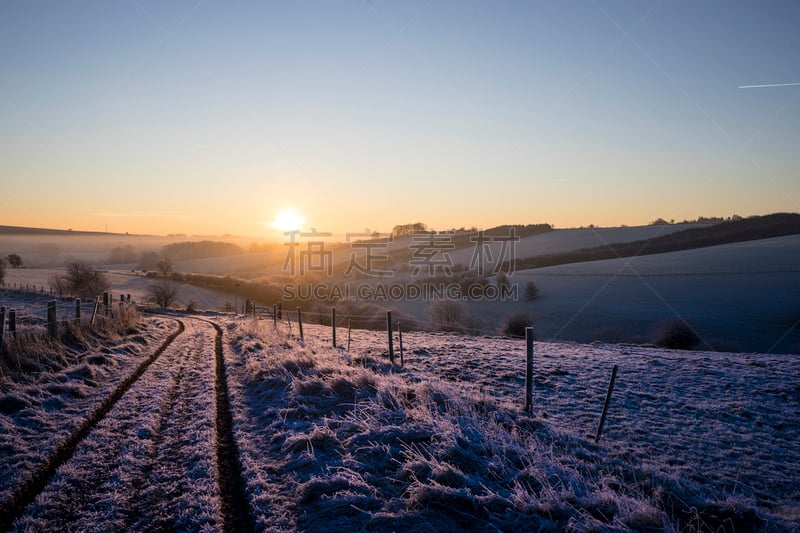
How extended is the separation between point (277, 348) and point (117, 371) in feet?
16.3

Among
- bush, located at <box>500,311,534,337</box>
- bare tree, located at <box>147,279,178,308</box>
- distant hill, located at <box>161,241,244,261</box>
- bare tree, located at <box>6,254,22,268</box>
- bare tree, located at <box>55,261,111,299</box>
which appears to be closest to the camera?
bush, located at <box>500,311,534,337</box>

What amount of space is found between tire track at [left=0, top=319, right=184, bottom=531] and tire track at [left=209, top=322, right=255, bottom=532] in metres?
2.10

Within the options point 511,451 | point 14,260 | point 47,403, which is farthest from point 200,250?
point 511,451

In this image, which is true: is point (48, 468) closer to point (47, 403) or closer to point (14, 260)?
point (47, 403)

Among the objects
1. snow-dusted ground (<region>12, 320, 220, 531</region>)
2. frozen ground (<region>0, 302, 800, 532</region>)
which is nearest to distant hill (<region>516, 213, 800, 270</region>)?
frozen ground (<region>0, 302, 800, 532</region>)

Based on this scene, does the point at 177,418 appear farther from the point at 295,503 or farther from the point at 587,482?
the point at 587,482

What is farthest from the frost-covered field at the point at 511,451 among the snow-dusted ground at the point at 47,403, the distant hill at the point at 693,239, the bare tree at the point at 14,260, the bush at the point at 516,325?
the bare tree at the point at 14,260

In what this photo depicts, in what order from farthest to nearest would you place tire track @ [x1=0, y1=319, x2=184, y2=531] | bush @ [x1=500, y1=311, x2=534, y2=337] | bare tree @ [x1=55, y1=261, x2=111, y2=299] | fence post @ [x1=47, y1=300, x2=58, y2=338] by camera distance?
bare tree @ [x1=55, y1=261, x2=111, y2=299] < bush @ [x1=500, y1=311, x2=534, y2=337] < fence post @ [x1=47, y1=300, x2=58, y2=338] < tire track @ [x1=0, y1=319, x2=184, y2=531]

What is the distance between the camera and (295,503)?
16.9ft

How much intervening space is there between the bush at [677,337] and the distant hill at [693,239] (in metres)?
43.4

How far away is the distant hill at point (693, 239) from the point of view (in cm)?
7812

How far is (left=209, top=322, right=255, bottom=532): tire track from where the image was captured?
15.6 feet

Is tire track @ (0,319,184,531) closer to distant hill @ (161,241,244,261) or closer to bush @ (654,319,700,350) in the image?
bush @ (654,319,700,350)

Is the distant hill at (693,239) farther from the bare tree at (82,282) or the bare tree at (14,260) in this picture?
the bare tree at (14,260)
